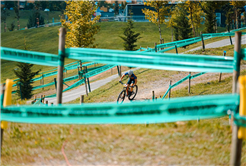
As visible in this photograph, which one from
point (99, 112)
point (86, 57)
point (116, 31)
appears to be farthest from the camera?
point (116, 31)

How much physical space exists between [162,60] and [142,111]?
1553 mm

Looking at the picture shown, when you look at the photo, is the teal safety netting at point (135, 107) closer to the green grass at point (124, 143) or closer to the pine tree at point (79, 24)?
the green grass at point (124, 143)

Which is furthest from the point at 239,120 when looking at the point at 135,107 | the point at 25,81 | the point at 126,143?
the point at 25,81

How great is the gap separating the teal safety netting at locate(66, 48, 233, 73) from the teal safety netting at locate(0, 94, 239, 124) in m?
1.23

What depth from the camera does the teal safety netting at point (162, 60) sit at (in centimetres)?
593

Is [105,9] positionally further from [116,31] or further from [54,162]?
[54,162]

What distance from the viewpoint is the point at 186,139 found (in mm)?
6281

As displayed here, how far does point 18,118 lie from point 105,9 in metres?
149

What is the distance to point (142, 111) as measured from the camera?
511 centimetres

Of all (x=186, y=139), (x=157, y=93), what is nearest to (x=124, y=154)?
(x=186, y=139)

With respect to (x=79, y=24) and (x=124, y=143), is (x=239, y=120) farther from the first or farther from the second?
(x=79, y=24)

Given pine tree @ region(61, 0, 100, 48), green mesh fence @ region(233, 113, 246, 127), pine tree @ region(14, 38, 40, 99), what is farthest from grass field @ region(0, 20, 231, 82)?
green mesh fence @ region(233, 113, 246, 127)

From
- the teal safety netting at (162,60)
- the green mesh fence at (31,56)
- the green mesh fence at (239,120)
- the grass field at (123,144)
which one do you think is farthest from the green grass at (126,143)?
the green mesh fence at (31,56)

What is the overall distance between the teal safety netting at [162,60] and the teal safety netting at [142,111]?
1.23 m
